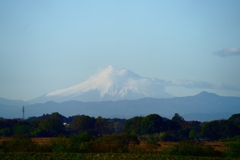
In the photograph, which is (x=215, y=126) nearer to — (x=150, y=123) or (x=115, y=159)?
(x=150, y=123)

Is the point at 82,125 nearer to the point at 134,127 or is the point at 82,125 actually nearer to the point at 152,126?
the point at 134,127

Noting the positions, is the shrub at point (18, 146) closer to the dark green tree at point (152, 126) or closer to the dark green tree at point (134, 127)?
the dark green tree at point (152, 126)

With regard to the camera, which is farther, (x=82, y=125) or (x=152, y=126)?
(x=82, y=125)

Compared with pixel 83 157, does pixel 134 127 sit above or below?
above

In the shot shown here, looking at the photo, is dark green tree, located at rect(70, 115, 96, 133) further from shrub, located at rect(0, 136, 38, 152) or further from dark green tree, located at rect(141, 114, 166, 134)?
shrub, located at rect(0, 136, 38, 152)

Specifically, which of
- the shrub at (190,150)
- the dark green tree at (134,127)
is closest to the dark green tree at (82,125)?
the dark green tree at (134,127)

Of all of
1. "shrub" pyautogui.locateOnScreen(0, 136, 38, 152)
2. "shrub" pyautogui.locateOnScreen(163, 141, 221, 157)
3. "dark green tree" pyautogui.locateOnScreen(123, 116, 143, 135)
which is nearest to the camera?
"shrub" pyautogui.locateOnScreen(163, 141, 221, 157)

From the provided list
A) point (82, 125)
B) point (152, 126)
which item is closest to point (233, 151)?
point (152, 126)

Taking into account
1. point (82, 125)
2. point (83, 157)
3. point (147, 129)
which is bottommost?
point (83, 157)

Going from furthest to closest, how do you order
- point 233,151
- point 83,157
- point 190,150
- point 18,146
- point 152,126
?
point 152,126 → point 18,146 → point 190,150 → point 233,151 → point 83,157

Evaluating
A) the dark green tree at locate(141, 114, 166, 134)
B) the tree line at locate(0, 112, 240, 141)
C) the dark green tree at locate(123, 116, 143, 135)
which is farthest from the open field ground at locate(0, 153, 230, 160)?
the dark green tree at locate(123, 116, 143, 135)

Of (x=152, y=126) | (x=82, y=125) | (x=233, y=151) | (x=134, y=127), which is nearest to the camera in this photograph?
(x=233, y=151)

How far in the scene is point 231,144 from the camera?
29.1 meters

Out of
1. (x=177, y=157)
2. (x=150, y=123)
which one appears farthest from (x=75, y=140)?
(x=150, y=123)
